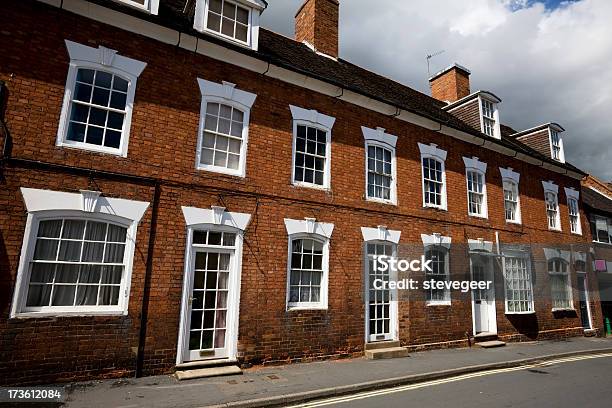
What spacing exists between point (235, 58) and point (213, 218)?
397 cm

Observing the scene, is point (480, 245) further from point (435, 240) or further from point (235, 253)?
point (235, 253)

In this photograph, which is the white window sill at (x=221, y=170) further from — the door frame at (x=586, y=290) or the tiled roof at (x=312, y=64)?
the door frame at (x=586, y=290)

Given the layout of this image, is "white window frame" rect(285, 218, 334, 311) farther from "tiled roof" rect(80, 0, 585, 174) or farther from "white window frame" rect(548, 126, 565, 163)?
"white window frame" rect(548, 126, 565, 163)

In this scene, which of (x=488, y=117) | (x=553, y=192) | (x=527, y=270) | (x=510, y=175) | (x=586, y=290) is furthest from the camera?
(x=586, y=290)

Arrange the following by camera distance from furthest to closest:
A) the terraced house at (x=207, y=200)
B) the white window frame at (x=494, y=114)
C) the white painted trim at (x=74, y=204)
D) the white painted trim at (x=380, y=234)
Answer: the white window frame at (x=494, y=114), the white painted trim at (x=380, y=234), the terraced house at (x=207, y=200), the white painted trim at (x=74, y=204)

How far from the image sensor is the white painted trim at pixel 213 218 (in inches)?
307

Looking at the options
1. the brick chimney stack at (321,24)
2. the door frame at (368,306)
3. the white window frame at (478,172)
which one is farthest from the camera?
the white window frame at (478,172)

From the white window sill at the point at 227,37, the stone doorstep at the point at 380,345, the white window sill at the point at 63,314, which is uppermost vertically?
the white window sill at the point at 227,37

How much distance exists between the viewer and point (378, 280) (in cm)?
1040

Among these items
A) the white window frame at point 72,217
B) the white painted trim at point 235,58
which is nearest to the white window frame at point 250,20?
the white painted trim at point 235,58

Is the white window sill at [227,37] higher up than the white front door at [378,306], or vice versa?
the white window sill at [227,37]

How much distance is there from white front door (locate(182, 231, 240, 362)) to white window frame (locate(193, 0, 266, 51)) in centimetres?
477

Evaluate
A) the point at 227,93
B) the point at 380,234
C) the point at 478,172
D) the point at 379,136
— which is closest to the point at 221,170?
the point at 227,93

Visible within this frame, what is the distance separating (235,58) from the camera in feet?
29.2
